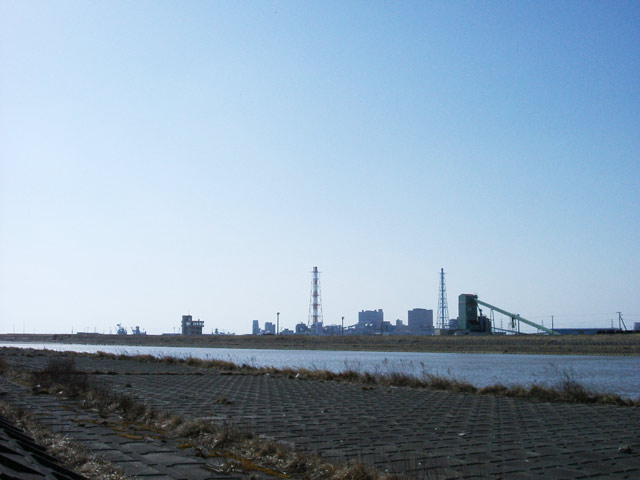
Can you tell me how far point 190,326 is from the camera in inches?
7505

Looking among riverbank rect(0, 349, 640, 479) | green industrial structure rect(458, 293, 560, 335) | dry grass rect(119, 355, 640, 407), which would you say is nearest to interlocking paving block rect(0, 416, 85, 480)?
riverbank rect(0, 349, 640, 479)

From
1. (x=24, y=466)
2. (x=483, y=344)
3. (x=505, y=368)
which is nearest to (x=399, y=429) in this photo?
(x=24, y=466)

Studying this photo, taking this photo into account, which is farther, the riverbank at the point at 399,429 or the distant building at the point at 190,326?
the distant building at the point at 190,326

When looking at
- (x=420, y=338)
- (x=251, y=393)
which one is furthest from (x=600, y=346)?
(x=251, y=393)

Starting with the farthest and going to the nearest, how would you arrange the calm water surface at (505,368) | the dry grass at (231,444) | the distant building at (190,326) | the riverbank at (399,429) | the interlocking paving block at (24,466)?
the distant building at (190,326) → the calm water surface at (505,368) → the riverbank at (399,429) → the dry grass at (231,444) → the interlocking paving block at (24,466)

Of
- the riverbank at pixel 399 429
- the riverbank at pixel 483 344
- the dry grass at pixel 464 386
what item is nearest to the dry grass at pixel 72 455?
the riverbank at pixel 399 429

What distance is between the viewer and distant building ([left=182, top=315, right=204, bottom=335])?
7485 inches

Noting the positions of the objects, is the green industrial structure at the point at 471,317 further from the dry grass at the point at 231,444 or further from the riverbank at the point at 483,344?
the dry grass at the point at 231,444

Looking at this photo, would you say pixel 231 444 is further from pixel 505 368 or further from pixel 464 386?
pixel 505 368

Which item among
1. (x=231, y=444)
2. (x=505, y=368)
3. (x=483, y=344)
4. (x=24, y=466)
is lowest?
(x=505, y=368)

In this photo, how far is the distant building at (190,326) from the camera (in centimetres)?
19012

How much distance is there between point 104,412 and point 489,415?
932cm

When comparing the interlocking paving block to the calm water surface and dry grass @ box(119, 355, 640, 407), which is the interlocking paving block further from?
the calm water surface

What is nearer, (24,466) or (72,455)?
(24,466)
